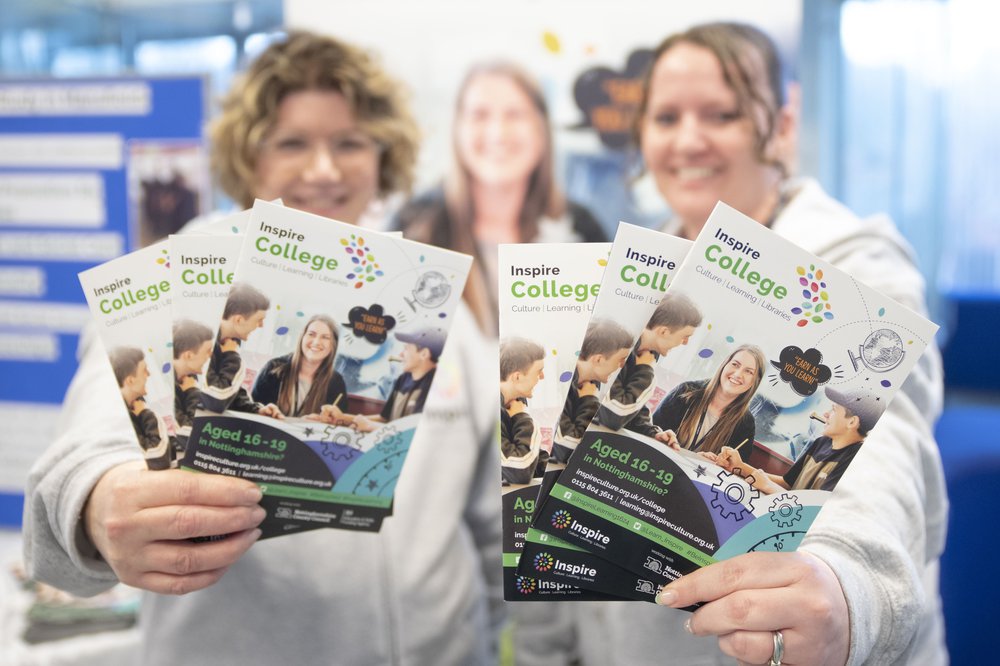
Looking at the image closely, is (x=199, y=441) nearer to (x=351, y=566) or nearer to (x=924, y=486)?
(x=351, y=566)

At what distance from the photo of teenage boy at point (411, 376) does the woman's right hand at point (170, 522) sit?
0.17m

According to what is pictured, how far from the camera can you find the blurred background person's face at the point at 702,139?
5.86ft

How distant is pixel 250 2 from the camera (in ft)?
11.8

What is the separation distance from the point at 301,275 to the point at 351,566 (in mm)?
662

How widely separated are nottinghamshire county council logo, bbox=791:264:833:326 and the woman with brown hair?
202 cm

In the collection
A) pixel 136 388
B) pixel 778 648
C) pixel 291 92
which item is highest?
pixel 291 92

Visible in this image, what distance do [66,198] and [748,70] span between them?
8.33 ft

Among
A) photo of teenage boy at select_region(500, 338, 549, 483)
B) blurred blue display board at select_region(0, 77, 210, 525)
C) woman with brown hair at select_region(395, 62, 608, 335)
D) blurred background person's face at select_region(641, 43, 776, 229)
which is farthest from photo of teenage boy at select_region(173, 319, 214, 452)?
blurred blue display board at select_region(0, 77, 210, 525)

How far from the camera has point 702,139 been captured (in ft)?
5.89

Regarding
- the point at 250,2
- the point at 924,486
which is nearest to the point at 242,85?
the point at 924,486

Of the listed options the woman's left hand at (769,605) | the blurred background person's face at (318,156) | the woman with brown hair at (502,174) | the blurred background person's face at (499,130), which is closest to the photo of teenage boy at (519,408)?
the woman's left hand at (769,605)

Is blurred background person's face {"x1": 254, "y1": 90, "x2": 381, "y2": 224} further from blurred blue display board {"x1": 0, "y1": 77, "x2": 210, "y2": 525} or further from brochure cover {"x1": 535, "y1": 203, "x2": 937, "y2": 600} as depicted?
blurred blue display board {"x1": 0, "y1": 77, "x2": 210, "y2": 525}

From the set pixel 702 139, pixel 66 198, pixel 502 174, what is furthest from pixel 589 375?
pixel 66 198

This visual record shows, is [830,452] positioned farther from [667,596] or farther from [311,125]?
[311,125]
